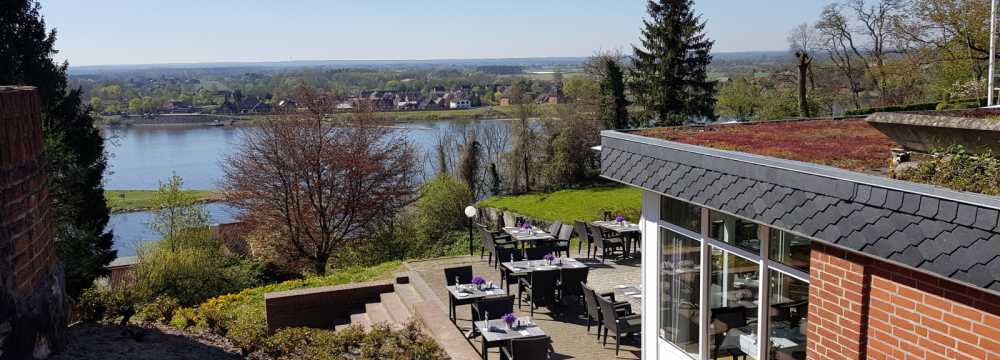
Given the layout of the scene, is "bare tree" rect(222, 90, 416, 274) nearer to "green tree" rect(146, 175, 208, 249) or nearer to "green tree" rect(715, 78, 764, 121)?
"green tree" rect(146, 175, 208, 249)

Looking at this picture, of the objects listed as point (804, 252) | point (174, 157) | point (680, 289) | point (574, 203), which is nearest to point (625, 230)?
point (680, 289)

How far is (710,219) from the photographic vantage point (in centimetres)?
636

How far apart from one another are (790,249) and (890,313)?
104 cm

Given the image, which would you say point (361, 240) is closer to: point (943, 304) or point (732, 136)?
point (732, 136)

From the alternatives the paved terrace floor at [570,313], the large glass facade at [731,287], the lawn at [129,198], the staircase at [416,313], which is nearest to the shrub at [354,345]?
the staircase at [416,313]

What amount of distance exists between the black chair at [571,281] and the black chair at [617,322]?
1.61m

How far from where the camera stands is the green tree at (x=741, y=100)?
39.0 metres

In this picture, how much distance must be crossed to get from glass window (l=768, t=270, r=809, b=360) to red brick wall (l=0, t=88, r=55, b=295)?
6.30m

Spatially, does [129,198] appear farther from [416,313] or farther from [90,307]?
[416,313]

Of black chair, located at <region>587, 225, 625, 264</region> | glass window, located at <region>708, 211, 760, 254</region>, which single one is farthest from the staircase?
glass window, located at <region>708, 211, 760, 254</region>

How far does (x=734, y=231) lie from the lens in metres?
6.04

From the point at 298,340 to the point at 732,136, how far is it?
21.2ft

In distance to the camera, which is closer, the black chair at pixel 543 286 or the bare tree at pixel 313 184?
the black chair at pixel 543 286

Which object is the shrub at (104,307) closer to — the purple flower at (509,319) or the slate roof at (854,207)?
the purple flower at (509,319)
